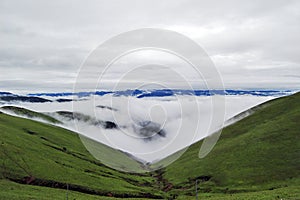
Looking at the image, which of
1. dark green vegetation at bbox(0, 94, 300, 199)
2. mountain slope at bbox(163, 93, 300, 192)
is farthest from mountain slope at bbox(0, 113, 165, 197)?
mountain slope at bbox(163, 93, 300, 192)

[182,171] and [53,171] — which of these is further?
[182,171]

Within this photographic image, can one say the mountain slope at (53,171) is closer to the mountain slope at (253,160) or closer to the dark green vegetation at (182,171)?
the dark green vegetation at (182,171)

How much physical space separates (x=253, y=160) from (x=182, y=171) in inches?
959

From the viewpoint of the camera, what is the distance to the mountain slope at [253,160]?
255ft

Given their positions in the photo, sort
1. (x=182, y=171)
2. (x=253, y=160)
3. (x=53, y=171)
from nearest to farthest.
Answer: (x=53, y=171)
(x=253, y=160)
(x=182, y=171)

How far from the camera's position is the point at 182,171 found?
4097 inches

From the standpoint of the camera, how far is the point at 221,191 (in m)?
76.2

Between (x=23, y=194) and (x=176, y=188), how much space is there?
44.4 meters

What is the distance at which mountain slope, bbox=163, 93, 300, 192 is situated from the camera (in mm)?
77750

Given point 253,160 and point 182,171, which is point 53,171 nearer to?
point 182,171

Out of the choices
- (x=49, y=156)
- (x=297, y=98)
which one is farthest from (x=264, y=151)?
(x=49, y=156)

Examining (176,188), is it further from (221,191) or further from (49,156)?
(49,156)

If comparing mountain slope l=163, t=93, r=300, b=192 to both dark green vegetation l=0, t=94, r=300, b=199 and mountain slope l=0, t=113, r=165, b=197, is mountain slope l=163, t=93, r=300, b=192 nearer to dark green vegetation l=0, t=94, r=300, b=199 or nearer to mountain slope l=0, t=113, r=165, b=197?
dark green vegetation l=0, t=94, r=300, b=199

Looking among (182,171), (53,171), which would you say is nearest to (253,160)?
(182,171)
